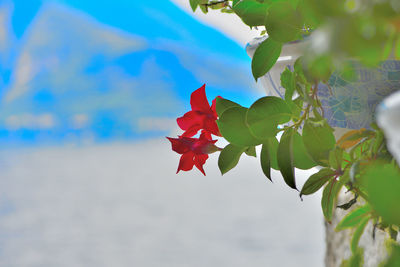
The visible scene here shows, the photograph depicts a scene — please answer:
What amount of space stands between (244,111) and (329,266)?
0.47 metres

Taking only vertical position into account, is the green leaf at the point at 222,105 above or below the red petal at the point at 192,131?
below

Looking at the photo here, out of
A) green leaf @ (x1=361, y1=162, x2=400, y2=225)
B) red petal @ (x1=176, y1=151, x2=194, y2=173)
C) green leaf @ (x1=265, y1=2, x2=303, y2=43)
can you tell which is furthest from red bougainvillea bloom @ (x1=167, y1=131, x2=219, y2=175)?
green leaf @ (x1=361, y1=162, x2=400, y2=225)

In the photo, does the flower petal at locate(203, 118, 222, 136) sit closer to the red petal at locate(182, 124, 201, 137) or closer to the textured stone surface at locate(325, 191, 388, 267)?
the red petal at locate(182, 124, 201, 137)

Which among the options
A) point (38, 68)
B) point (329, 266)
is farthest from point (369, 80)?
point (38, 68)

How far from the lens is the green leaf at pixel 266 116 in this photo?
262 mm

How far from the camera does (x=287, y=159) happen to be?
269mm

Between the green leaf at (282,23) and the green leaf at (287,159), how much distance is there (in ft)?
0.22

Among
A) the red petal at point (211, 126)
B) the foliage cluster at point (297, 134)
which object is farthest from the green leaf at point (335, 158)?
the red petal at point (211, 126)

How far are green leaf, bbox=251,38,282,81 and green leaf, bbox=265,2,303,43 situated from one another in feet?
0.07

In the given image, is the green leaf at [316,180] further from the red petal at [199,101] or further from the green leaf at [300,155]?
the red petal at [199,101]

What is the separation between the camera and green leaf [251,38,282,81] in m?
0.29

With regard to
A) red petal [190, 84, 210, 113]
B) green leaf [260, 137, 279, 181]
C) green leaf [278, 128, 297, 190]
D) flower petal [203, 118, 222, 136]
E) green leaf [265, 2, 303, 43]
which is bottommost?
green leaf [278, 128, 297, 190]

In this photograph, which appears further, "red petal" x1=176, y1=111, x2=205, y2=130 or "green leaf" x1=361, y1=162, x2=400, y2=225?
"red petal" x1=176, y1=111, x2=205, y2=130

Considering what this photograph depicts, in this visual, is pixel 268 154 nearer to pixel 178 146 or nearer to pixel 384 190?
pixel 178 146
